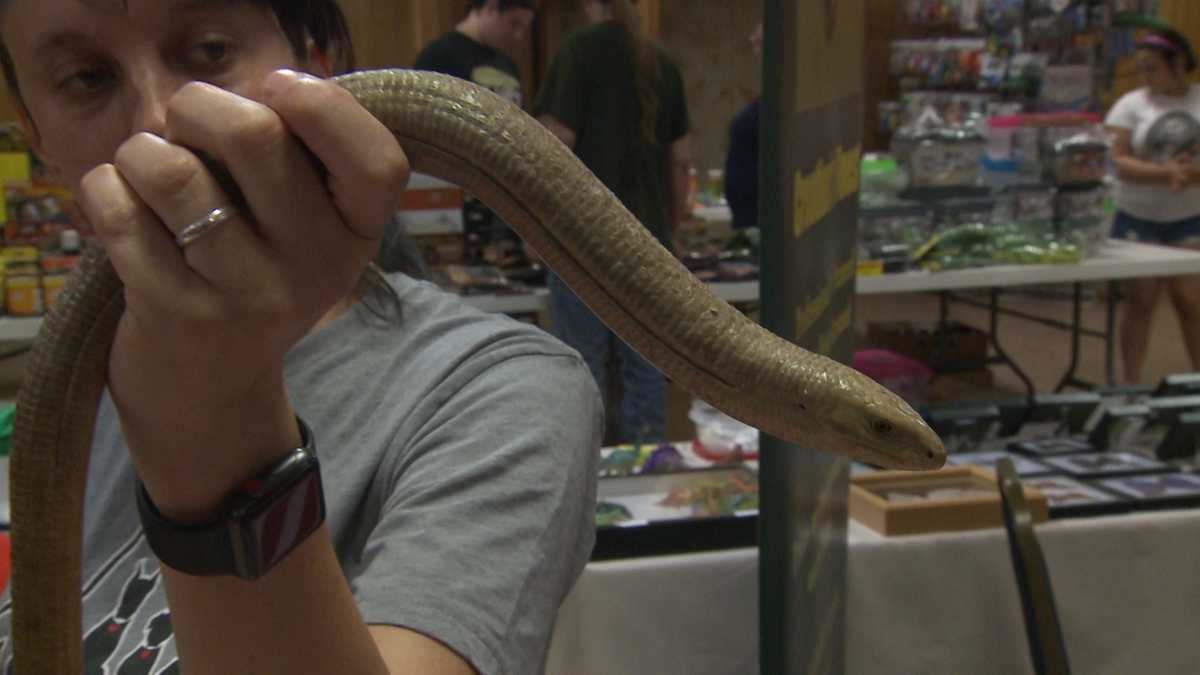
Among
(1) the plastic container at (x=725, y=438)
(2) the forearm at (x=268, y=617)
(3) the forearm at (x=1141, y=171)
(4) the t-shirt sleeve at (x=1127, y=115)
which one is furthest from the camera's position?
(4) the t-shirt sleeve at (x=1127, y=115)

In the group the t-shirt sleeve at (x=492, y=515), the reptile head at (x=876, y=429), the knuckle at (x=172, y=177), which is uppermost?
the knuckle at (x=172, y=177)

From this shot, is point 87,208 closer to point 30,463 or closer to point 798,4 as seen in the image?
point 30,463

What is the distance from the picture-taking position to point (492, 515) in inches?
37.8

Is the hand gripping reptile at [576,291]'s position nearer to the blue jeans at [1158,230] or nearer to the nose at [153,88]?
the nose at [153,88]

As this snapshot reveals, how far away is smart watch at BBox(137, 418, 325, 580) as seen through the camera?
61cm

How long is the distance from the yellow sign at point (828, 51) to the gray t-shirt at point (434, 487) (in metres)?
0.36

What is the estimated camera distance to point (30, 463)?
76 cm

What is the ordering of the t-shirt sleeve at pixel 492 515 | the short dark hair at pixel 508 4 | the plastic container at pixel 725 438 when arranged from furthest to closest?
the short dark hair at pixel 508 4, the plastic container at pixel 725 438, the t-shirt sleeve at pixel 492 515

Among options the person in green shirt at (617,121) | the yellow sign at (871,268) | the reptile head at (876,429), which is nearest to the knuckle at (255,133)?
the reptile head at (876,429)

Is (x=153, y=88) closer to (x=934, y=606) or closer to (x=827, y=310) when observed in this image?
(x=827, y=310)

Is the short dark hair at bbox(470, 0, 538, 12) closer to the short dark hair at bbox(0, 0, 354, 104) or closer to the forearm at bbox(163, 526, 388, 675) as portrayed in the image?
the short dark hair at bbox(0, 0, 354, 104)

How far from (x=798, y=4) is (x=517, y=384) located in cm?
44

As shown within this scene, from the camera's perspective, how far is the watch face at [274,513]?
0.60 meters

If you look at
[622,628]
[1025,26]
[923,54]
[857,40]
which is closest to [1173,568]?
[622,628]
